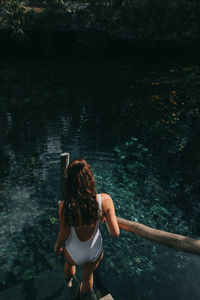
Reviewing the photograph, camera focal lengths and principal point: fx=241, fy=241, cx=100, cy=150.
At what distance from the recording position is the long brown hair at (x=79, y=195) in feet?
9.59

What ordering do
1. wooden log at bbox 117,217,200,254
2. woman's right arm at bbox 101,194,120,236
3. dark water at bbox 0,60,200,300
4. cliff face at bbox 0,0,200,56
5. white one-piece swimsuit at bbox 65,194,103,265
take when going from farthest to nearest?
cliff face at bbox 0,0,200,56 < dark water at bbox 0,60,200,300 < wooden log at bbox 117,217,200,254 < white one-piece swimsuit at bbox 65,194,103,265 < woman's right arm at bbox 101,194,120,236

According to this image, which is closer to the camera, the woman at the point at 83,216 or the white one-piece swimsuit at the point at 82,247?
the woman at the point at 83,216

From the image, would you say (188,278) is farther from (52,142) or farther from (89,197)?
(52,142)

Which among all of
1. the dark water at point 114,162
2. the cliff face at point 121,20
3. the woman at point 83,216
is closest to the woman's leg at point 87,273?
the woman at point 83,216

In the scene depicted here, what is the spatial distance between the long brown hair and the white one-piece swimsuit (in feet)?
0.88

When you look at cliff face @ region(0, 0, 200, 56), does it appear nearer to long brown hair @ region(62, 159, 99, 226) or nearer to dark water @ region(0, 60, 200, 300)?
dark water @ region(0, 60, 200, 300)

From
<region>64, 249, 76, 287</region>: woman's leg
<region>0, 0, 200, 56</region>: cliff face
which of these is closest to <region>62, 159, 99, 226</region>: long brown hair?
<region>64, 249, 76, 287</region>: woman's leg

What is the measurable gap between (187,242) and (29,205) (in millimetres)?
4636

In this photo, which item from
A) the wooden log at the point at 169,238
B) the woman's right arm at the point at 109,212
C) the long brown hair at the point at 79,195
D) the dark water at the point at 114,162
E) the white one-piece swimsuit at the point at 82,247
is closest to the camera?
the long brown hair at the point at 79,195

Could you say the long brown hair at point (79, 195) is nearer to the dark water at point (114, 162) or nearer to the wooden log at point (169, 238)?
the wooden log at point (169, 238)

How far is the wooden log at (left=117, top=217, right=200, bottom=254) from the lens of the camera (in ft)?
11.3

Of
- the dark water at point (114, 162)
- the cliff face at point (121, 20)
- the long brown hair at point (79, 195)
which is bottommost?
the dark water at point (114, 162)

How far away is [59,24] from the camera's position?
20328 mm

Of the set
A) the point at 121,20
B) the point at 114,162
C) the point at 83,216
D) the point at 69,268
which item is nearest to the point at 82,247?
the point at 83,216
